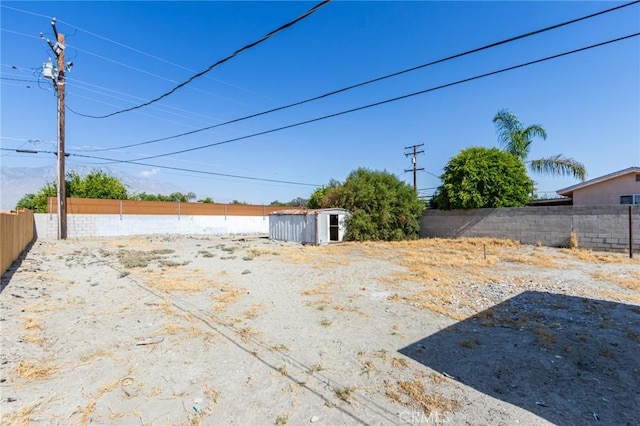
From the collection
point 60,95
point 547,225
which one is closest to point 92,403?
point 547,225

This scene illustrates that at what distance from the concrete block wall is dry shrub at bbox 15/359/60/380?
18.5 metres

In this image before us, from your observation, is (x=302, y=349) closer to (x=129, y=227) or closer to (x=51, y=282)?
(x=51, y=282)

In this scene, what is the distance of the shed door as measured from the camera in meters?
17.9

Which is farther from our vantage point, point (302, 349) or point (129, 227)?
point (129, 227)

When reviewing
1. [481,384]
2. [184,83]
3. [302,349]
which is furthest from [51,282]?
[481,384]

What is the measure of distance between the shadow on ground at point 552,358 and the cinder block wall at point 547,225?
8935 millimetres

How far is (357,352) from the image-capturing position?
12.3ft

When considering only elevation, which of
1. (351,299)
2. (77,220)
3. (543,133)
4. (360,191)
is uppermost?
(543,133)

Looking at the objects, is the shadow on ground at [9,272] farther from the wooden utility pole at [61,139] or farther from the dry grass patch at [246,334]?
the wooden utility pole at [61,139]

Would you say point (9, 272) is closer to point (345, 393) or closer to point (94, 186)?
point (345, 393)

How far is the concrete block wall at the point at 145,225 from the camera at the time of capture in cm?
1745

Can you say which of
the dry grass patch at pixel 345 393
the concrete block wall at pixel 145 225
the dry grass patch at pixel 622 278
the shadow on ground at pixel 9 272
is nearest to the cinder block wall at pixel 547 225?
the dry grass patch at pixel 622 278

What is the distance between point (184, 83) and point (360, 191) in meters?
12.0

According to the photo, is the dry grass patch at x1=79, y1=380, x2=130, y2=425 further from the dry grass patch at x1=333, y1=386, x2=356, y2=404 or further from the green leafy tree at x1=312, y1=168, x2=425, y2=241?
the green leafy tree at x1=312, y1=168, x2=425, y2=241
